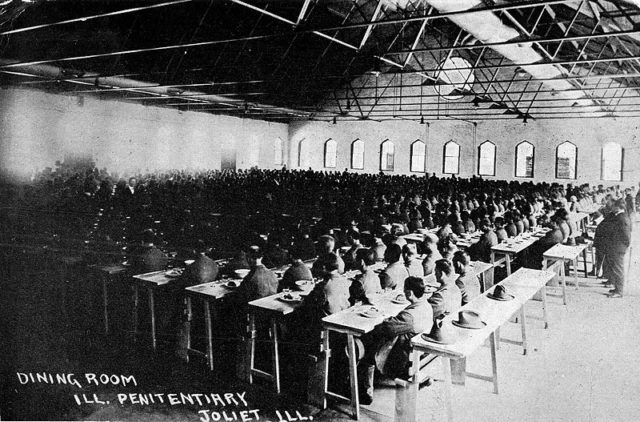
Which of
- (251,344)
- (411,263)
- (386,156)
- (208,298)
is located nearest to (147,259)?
(208,298)

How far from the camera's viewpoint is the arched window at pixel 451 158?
27859 mm

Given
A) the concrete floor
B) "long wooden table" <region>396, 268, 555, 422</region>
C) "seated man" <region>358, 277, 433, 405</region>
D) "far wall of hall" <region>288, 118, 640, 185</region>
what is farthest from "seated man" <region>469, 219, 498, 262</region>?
"far wall of hall" <region>288, 118, 640, 185</region>

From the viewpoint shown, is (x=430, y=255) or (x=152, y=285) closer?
(x=152, y=285)

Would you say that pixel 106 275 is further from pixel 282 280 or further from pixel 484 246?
pixel 484 246

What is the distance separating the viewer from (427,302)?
4980mm

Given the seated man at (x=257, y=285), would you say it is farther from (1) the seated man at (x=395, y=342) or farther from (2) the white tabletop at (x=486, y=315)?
(2) the white tabletop at (x=486, y=315)

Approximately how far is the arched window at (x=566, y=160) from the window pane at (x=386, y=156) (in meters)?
9.40

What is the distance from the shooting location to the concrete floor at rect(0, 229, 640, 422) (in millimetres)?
4684

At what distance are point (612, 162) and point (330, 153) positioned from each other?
16506mm

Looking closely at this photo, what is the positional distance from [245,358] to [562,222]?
298 inches

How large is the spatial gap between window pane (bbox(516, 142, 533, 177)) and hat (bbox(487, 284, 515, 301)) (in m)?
22.3

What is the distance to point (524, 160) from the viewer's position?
26.0 m

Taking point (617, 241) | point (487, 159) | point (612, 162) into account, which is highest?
point (487, 159)

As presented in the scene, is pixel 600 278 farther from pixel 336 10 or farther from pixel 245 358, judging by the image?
pixel 336 10
